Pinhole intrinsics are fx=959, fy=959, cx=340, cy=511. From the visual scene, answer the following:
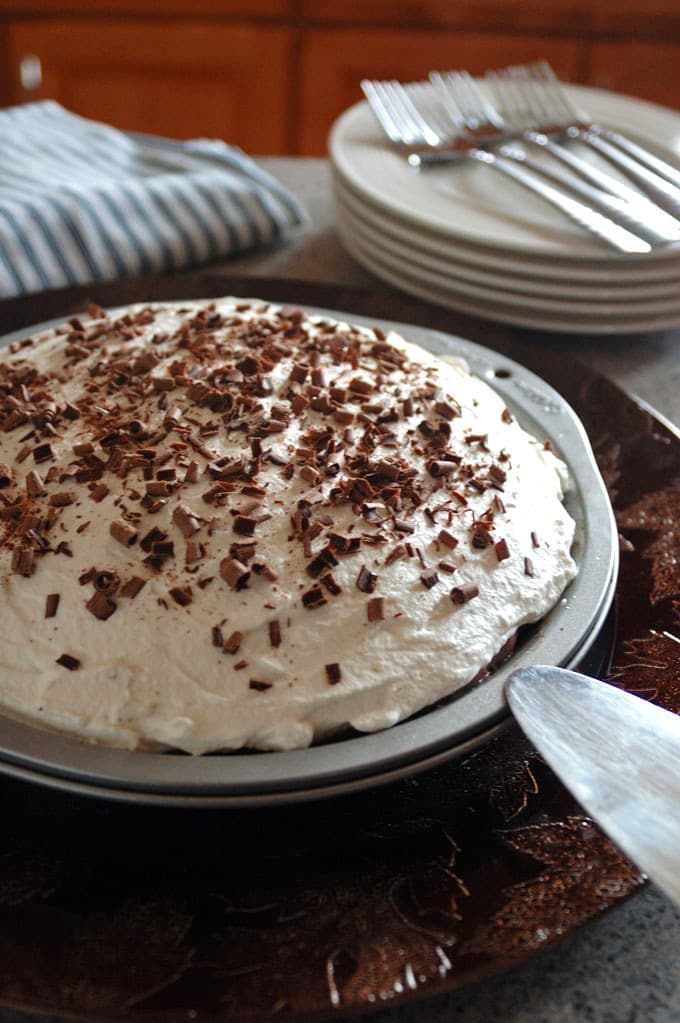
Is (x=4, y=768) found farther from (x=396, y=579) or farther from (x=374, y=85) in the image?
(x=374, y=85)

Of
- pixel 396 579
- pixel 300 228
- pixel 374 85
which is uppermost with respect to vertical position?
pixel 374 85

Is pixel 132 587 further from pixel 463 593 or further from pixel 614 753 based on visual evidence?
pixel 614 753

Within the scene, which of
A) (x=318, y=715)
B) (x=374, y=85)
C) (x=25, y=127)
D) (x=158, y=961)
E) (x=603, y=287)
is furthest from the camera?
(x=25, y=127)

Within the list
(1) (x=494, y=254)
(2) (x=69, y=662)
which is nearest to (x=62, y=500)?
(2) (x=69, y=662)

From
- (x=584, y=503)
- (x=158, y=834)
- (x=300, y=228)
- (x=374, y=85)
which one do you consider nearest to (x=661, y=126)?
(x=374, y=85)

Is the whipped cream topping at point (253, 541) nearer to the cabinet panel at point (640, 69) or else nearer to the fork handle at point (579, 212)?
the fork handle at point (579, 212)

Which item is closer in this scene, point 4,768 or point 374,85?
point 4,768

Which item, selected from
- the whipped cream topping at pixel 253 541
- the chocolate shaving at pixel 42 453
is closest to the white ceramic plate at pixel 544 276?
the whipped cream topping at pixel 253 541
